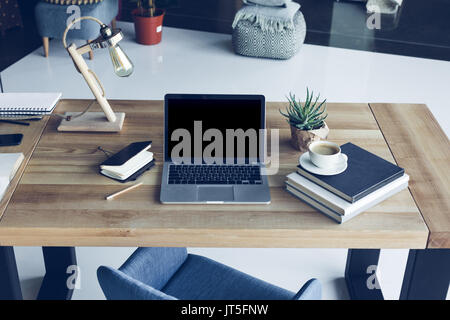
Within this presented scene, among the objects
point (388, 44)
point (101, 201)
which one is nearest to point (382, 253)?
point (101, 201)

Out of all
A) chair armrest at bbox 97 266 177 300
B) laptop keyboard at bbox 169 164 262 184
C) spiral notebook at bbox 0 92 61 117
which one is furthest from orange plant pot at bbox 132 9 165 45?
chair armrest at bbox 97 266 177 300

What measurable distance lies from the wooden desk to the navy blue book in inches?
2.7

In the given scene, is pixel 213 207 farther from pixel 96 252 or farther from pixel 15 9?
pixel 15 9

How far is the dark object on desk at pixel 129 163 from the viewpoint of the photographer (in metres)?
1.76

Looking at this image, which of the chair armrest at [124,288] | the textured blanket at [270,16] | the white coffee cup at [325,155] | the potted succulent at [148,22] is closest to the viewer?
the chair armrest at [124,288]

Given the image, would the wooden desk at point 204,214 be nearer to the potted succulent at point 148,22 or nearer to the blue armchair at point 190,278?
the blue armchair at point 190,278

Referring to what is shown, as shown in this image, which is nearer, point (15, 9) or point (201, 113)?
point (201, 113)

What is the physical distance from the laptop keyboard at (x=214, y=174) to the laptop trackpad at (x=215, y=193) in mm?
29

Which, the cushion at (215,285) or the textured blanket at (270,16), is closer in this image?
the cushion at (215,285)

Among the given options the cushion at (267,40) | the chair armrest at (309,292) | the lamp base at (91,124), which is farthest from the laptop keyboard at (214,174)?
the cushion at (267,40)

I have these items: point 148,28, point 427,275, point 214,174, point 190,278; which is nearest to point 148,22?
point 148,28
